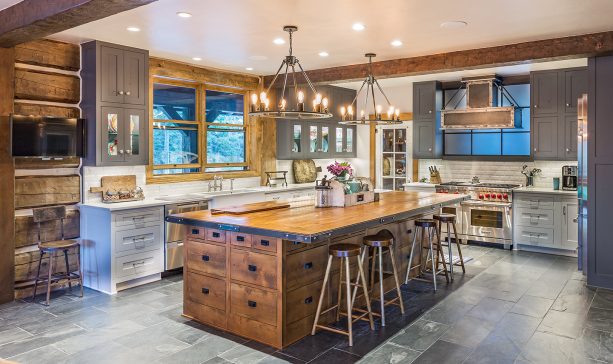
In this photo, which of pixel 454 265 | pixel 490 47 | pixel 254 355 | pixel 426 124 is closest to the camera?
pixel 254 355

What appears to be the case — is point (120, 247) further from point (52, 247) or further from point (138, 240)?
point (52, 247)

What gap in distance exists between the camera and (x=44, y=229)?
203 inches

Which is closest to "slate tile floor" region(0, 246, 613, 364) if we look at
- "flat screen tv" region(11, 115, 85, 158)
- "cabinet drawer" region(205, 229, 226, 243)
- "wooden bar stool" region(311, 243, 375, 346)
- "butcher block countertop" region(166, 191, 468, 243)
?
"wooden bar stool" region(311, 243, 375, 346)

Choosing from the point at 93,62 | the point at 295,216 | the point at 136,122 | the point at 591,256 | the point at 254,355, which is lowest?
the point at 254,355

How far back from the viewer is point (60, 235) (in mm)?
5297

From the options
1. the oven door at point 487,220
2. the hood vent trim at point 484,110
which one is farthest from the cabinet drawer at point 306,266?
the hood vent trim at point 484,110

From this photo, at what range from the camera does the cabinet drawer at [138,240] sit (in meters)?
5.15

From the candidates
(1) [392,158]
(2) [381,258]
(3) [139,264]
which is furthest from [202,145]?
(1) [392,158]

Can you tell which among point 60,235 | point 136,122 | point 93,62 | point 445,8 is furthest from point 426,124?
point 60,235

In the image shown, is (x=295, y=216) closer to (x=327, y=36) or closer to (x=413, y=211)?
(x=413, y=211)

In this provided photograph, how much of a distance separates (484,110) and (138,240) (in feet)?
18.1

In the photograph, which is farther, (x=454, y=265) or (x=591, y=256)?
(x=454, y=265)

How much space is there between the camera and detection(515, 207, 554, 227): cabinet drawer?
6.91 meters

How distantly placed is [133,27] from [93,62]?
2.80 ft
